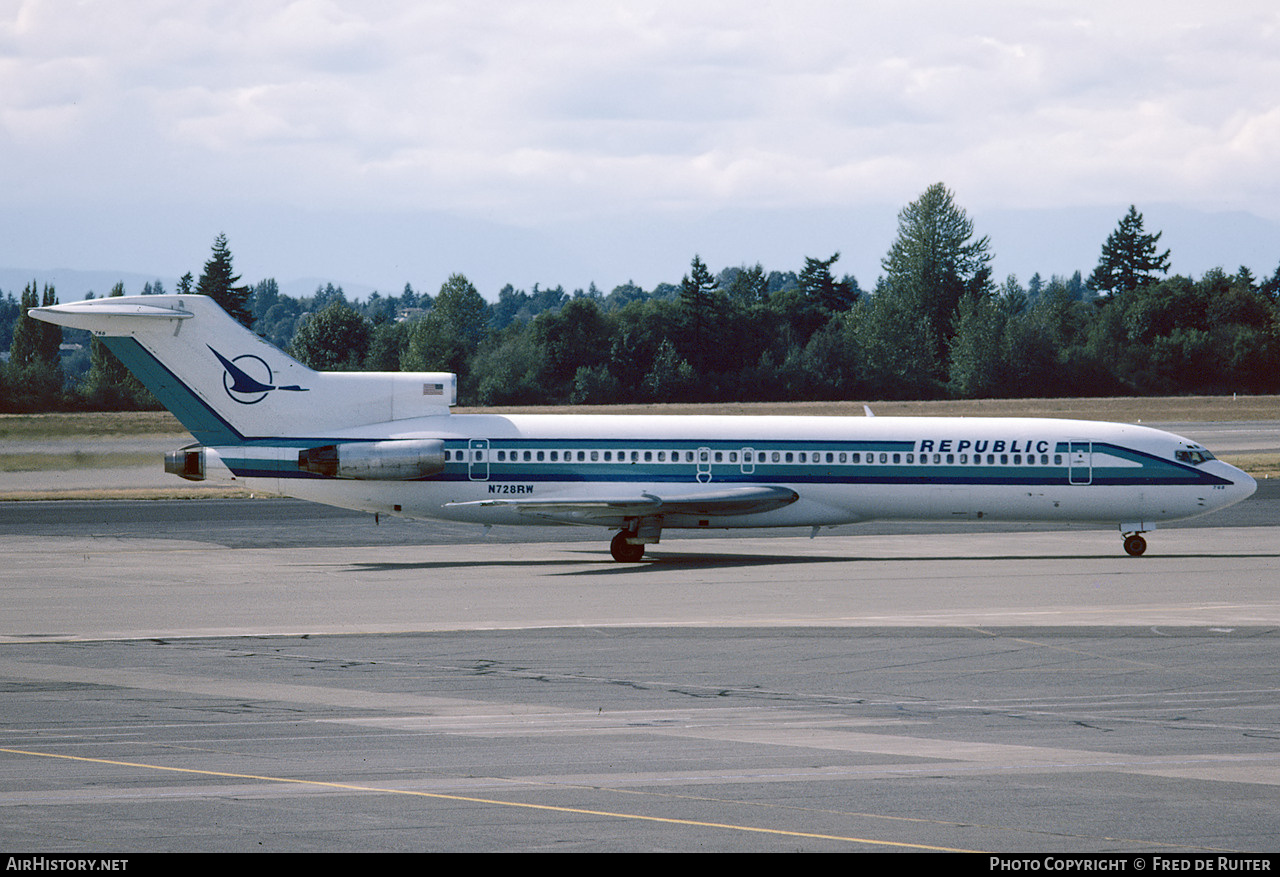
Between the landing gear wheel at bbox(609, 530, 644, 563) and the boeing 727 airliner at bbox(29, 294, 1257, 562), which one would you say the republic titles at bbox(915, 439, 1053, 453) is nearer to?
the boeing 727 airliner at bbox(29, 294, 1257, 562)

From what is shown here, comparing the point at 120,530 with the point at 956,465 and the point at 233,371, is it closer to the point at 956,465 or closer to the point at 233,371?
the point at 233,371

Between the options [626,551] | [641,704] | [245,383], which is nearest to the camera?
[641,704]

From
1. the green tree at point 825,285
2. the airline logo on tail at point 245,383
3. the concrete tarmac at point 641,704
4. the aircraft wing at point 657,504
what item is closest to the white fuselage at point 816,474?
the aircraft wing at point 657,504

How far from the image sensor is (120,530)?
39.5 meters

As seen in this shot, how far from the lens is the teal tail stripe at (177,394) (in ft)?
111

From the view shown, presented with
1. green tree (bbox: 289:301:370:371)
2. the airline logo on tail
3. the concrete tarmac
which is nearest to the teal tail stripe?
the airline logo on tail

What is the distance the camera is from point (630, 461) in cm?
3391

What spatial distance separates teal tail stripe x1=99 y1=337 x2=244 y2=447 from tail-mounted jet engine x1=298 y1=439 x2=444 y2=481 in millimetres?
2121

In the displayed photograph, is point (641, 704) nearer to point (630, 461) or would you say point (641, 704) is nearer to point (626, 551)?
point (626, 551)

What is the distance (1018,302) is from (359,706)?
14222cm

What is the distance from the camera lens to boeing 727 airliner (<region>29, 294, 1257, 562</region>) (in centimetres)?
3359

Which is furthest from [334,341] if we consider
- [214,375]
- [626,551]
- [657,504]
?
[657,504]

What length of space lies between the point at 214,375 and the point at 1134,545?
22936 millimetres

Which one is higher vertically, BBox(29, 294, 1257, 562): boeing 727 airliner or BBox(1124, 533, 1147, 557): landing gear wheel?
BBox(29, 294, 1257, 562): boeing 727 airliner
